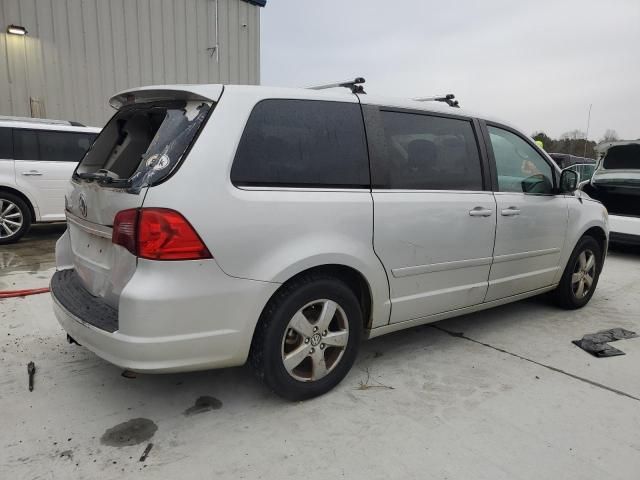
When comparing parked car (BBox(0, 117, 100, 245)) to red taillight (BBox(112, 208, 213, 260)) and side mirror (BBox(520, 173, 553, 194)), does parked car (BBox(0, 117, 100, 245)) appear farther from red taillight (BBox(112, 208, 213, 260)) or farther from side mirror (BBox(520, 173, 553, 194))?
side mirror (BBox(520, 173, 553, 194))

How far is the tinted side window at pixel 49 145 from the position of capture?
6805 millimetres

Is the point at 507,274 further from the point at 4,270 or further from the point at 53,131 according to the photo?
the point at 53,131

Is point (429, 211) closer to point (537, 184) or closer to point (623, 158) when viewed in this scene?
point (537, 184)

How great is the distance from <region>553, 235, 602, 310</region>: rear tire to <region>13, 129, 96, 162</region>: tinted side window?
6292 mm

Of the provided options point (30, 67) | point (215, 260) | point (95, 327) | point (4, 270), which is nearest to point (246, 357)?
point (215, 260)

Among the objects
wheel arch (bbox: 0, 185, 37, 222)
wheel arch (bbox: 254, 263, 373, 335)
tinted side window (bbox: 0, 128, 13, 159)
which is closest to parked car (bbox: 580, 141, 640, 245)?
wheel arch (bbox: 254, 263, 373, 335)

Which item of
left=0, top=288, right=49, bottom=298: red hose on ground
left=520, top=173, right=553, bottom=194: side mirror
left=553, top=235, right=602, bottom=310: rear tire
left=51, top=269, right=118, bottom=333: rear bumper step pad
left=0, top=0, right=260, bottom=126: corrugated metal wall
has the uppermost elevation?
left=0, top=0, right=260, bottom=126: corrugated metal wall

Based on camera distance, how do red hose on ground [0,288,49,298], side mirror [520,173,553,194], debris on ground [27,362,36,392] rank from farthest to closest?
red hose on ground [0,288,49,298] → side mirror [520,173,553,194] → debris on ground [27,362,36,392]

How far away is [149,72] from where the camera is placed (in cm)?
1096

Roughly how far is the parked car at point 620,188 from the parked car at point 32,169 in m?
8.09

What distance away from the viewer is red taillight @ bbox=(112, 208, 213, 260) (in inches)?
83.0

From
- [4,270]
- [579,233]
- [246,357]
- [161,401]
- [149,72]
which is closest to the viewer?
[246,357]

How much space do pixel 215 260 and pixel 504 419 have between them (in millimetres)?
1744

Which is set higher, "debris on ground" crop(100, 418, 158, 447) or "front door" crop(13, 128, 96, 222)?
"front door" crop(13, 128, 96, 222)
